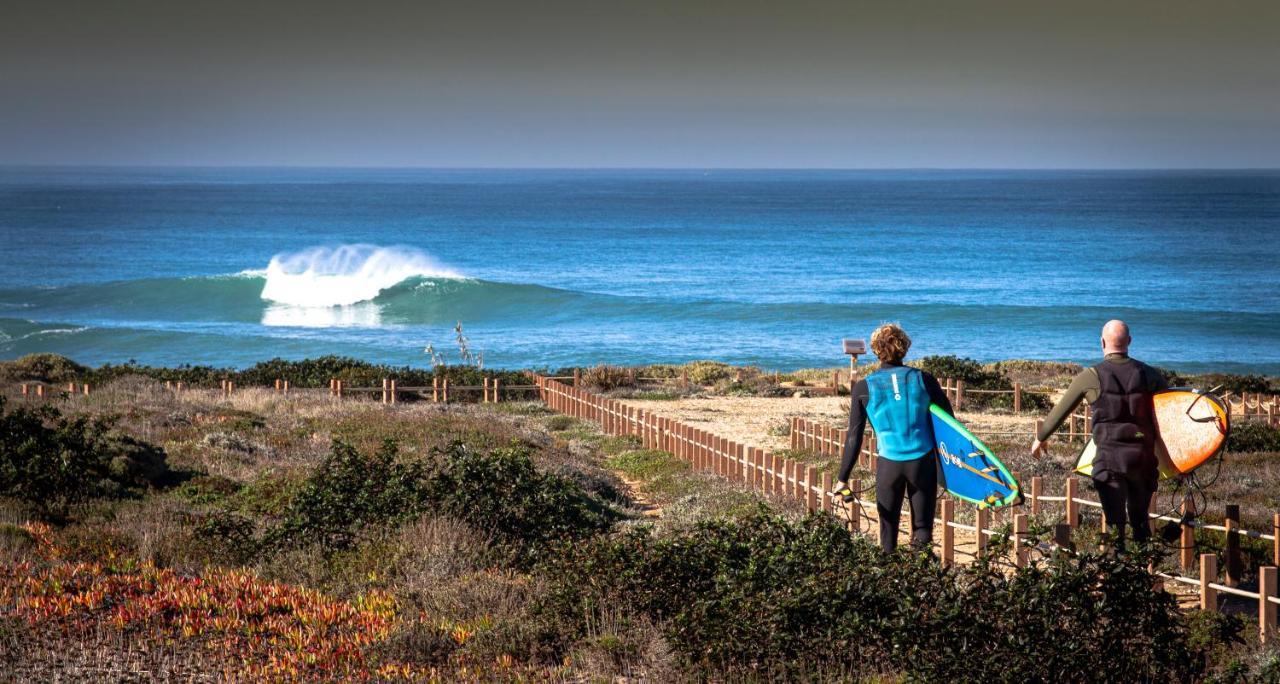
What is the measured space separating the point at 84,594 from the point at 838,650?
181 inches

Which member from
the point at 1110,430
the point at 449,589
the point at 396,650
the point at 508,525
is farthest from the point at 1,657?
the point at 1110,430

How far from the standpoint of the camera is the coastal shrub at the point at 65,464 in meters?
10.9

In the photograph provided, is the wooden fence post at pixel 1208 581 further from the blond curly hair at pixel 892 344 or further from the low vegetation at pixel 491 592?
the blond curly hair at pixel 892 344

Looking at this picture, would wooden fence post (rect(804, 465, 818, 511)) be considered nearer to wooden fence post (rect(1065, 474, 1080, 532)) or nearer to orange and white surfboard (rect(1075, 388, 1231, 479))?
wooden fence post (rect(1065, 474, 1080, 532))

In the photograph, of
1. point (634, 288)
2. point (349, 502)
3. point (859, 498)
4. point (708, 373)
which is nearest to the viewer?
point (859, 498)

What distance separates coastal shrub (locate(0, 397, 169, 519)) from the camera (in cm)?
1091

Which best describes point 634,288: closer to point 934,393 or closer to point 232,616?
point 934,393

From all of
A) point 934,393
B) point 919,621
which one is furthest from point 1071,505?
point 919,621

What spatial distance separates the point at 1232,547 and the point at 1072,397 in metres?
2.18

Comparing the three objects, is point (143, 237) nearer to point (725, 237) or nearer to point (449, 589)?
point (725, 237)

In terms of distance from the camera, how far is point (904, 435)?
24.4 ft

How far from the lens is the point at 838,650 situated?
635 cm

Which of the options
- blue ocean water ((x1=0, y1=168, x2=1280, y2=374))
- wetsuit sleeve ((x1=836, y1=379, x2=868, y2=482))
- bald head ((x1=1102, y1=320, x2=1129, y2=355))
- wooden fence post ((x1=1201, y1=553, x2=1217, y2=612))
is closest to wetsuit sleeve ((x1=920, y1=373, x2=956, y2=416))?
wetsuit sleeve ((x1=836, y1=379, x2=868, y2=482))

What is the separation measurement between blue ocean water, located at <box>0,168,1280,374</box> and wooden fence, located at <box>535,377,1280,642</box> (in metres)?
24.1
